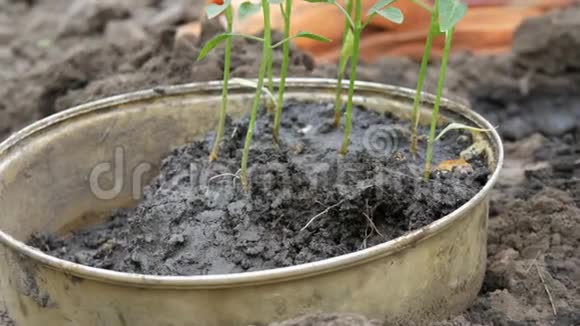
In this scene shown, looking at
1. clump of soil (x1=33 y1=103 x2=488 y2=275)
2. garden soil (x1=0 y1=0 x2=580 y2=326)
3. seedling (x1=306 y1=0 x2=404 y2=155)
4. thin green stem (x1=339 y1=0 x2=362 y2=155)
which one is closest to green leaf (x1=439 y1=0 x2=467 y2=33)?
seedling (x1=306 y1=0 x2=404 y2=155)

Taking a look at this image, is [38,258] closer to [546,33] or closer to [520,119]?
[520,119]

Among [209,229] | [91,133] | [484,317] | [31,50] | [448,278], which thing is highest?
[31,50]

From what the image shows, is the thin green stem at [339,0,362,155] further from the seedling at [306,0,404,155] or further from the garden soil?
the garden soil

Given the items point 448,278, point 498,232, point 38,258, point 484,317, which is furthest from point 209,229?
point 498,232

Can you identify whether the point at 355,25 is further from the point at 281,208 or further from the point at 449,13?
the point at 281,208

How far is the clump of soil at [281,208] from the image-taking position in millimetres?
1407

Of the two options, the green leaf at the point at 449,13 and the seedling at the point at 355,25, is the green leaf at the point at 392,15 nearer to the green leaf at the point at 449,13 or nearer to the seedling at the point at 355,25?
the seedling at the point at 355,25

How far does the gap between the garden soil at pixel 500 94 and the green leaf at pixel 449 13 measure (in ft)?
1.73

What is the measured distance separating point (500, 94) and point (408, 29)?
59 cm

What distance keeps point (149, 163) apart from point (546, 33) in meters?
1.68

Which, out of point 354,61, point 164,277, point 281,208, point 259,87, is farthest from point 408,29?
point 164,277

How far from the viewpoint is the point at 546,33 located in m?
2.84

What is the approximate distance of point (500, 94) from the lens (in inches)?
114

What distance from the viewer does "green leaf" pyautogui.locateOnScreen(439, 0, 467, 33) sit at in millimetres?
1320
